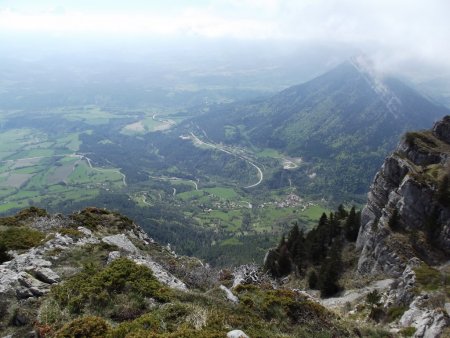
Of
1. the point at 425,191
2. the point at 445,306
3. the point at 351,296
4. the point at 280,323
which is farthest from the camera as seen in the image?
the point at 425,191

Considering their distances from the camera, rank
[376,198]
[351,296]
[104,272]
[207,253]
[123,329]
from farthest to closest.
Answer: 1. [207,253]
2. [376,198]
3. [351,296]
4. [104,272]
5. [123,329]

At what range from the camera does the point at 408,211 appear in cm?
5281

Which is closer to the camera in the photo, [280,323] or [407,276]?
[280,323]

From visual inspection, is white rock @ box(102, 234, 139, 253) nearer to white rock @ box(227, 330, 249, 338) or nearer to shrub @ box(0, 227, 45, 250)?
shrub @ box(0, 227, 45, 250)

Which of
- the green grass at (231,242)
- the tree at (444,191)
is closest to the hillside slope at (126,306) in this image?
the tree at (444,191)

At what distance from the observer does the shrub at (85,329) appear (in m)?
16.5

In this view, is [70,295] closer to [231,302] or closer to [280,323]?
[231,302]

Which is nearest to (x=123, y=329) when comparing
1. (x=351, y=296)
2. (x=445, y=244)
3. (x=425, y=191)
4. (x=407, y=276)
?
(x=407, y=276)

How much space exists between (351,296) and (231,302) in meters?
27.0

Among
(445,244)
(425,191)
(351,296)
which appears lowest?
(351,296)

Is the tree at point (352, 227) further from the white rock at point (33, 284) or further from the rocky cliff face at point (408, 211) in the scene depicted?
the white rock at point (33, 284)

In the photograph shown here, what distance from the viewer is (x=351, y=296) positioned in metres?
46.0

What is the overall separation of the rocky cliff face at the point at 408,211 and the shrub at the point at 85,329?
39.2 metres

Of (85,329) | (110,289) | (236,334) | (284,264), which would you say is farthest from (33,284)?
(284,264)
